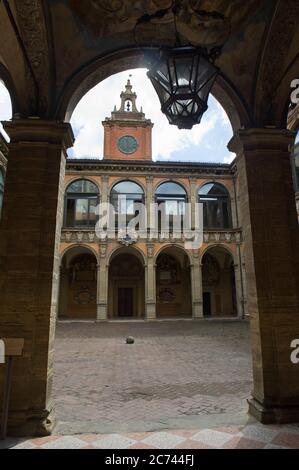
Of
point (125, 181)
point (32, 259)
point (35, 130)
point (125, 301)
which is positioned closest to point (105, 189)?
point (125, 181)

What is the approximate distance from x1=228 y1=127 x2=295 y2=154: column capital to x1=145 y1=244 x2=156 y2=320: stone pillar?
57.5 ft

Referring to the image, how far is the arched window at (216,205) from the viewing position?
76.1 feet

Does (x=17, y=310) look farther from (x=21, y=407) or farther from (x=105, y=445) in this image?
(x=105, y=445)

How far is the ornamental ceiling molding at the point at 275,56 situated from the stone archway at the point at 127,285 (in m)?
21.1

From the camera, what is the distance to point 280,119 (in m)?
4.54

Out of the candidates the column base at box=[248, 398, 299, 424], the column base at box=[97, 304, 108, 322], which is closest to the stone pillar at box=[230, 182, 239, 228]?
the column base at box=[97, 304, 108, 322]

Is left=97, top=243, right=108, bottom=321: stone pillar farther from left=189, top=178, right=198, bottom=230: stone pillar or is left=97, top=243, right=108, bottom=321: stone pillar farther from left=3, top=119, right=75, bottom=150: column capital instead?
left=3, top=119, right=75, bottom=150: column capital

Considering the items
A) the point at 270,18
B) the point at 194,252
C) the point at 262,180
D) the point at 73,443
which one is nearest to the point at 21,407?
the point at 73,443

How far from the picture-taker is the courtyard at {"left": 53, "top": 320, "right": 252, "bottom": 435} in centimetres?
396

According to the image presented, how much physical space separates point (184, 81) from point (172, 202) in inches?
792

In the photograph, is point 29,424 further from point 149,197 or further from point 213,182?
point 213,182

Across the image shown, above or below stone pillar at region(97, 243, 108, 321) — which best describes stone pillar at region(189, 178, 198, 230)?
above

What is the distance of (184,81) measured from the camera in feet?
8.80

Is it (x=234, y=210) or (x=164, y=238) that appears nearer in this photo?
(x=164, y=238)
